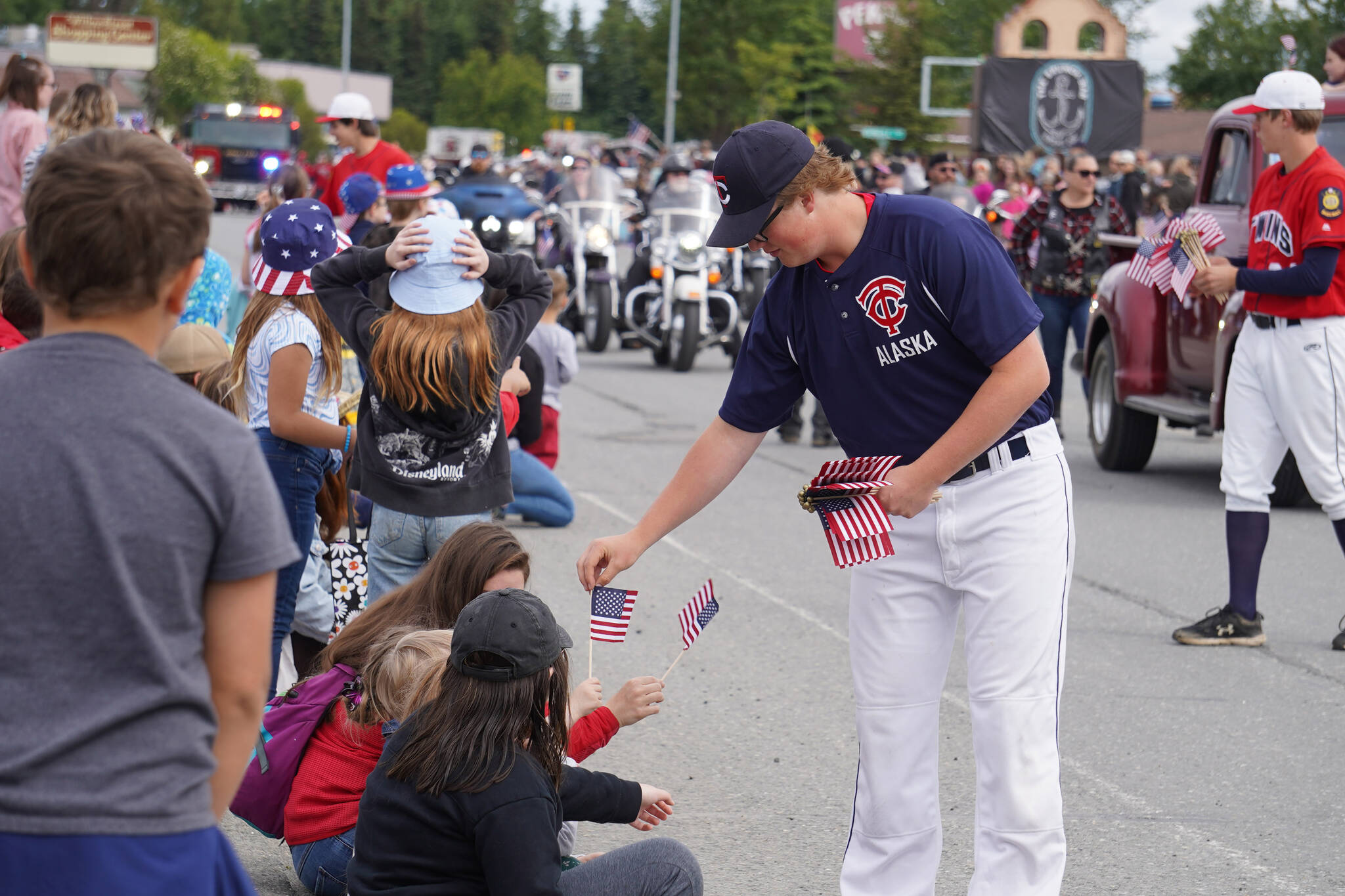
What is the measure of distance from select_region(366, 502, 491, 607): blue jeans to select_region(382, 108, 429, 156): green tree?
8101 centimetres

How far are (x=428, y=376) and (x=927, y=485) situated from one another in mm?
1851

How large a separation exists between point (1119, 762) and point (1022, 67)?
36719 millimetres

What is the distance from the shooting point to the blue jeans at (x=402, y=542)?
194 inches

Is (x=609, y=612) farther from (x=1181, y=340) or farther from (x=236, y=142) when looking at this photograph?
(x=236, y=142)

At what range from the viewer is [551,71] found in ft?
249

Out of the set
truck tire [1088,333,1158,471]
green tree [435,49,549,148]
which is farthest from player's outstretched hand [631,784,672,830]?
green tree [435,49,549,148]

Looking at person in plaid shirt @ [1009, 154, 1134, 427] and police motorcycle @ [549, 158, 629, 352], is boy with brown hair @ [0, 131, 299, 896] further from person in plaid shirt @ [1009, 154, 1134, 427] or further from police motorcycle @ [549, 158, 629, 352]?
police motorcycle @ [549, 158, 629, 352]

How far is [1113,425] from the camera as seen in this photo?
442 inches

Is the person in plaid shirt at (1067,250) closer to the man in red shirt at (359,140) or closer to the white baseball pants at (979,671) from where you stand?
the man in red shirt at (359,140)

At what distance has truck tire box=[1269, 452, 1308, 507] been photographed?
9.88 meters

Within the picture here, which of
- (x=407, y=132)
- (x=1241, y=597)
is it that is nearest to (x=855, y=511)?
(x=1241, y=597)

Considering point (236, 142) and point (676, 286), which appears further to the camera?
point (236, 142)

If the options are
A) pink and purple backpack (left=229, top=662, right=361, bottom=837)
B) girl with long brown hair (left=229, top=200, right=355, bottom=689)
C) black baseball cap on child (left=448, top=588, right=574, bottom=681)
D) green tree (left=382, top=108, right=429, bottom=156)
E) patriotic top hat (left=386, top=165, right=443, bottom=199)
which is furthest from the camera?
green tree (left=382, top=108, right=429, bottom=156)

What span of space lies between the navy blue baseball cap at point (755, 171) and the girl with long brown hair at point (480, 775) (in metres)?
0.88
